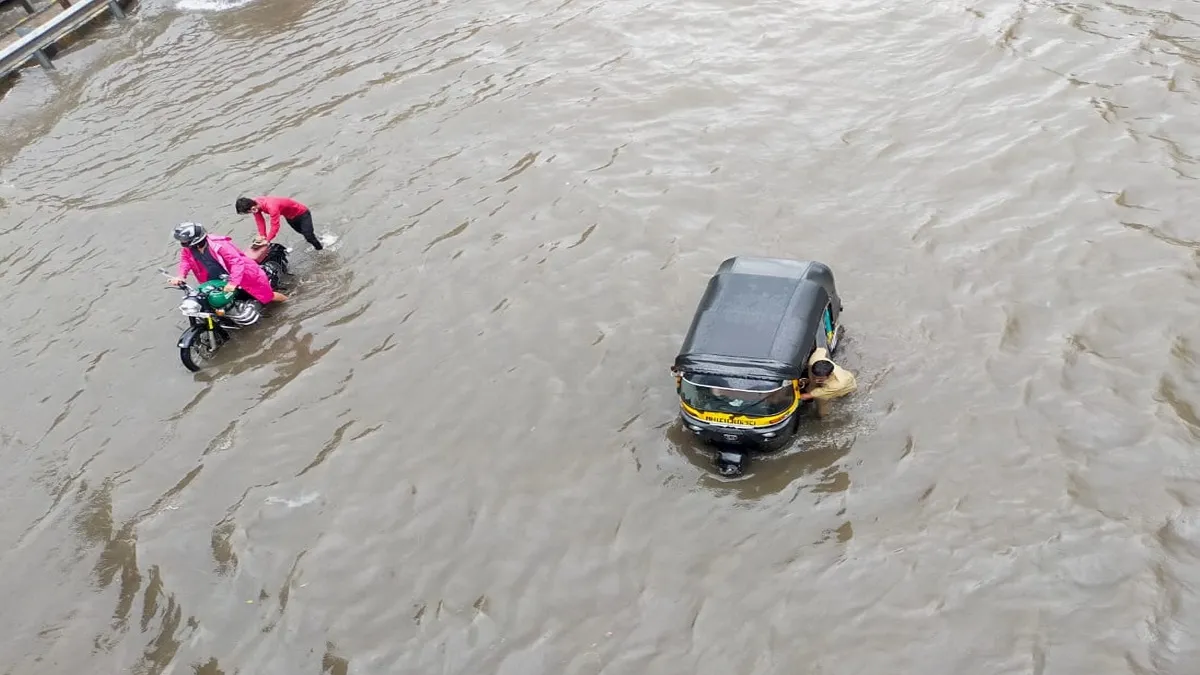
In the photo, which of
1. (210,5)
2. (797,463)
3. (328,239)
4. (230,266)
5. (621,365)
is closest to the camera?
(797,463)

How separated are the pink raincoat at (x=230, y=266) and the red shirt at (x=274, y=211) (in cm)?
70

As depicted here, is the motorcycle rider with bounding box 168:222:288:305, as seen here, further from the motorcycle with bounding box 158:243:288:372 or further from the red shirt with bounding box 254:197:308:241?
the red shirt with bounding box 254:197:308:241

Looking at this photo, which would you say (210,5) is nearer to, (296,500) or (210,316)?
(210,316)

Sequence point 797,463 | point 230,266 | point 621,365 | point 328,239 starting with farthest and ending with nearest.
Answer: point 328,239 → point 230,266 → point 621,365 → point 797,463

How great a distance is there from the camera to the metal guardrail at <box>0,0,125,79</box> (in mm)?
19891

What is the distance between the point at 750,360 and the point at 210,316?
6809mm

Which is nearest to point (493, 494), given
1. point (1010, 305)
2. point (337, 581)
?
point (337, 581)

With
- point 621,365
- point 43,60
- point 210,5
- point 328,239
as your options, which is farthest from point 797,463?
point 43,60

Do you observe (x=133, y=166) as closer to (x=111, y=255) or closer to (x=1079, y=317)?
(x=111, y=255)

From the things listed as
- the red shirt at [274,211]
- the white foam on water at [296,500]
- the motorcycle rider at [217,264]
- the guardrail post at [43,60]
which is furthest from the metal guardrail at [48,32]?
the white foam on water at [296,500]

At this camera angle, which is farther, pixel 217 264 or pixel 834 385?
pixel 217 264

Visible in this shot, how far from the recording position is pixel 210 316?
37.7 feet

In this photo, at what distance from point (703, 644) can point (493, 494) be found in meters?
2.67

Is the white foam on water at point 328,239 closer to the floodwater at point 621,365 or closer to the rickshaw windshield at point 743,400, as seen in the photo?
the floodwater at point 621,365
